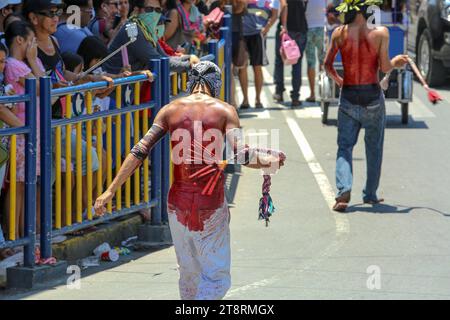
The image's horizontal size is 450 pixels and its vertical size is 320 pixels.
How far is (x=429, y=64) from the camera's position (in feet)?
68.7

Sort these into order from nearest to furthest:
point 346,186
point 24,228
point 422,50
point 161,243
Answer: point 24,228 → point 161,243 → point 346,186 → point 422,50

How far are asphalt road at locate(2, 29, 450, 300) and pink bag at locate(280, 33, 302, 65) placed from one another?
2.24m

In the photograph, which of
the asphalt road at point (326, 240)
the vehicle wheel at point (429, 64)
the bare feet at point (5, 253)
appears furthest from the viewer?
the vehicle wheel at point (429, 64)

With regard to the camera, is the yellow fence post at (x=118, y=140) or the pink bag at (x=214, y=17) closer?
the yellow fence post at (x=118, y=140)

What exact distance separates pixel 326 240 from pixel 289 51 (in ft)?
25.7

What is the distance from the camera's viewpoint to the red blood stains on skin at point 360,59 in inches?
496

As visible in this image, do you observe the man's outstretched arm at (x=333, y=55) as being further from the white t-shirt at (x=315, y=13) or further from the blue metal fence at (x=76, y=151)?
the white t-shirt at (x=315, y=13)

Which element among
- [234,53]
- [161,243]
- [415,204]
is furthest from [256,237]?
[234,53]

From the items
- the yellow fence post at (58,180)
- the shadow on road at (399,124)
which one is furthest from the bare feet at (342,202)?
the shadow on road at (399,124)

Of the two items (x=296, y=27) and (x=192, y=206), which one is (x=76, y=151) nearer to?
(x=192, y=206)

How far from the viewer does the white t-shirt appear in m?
19.5

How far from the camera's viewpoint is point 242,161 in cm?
770
